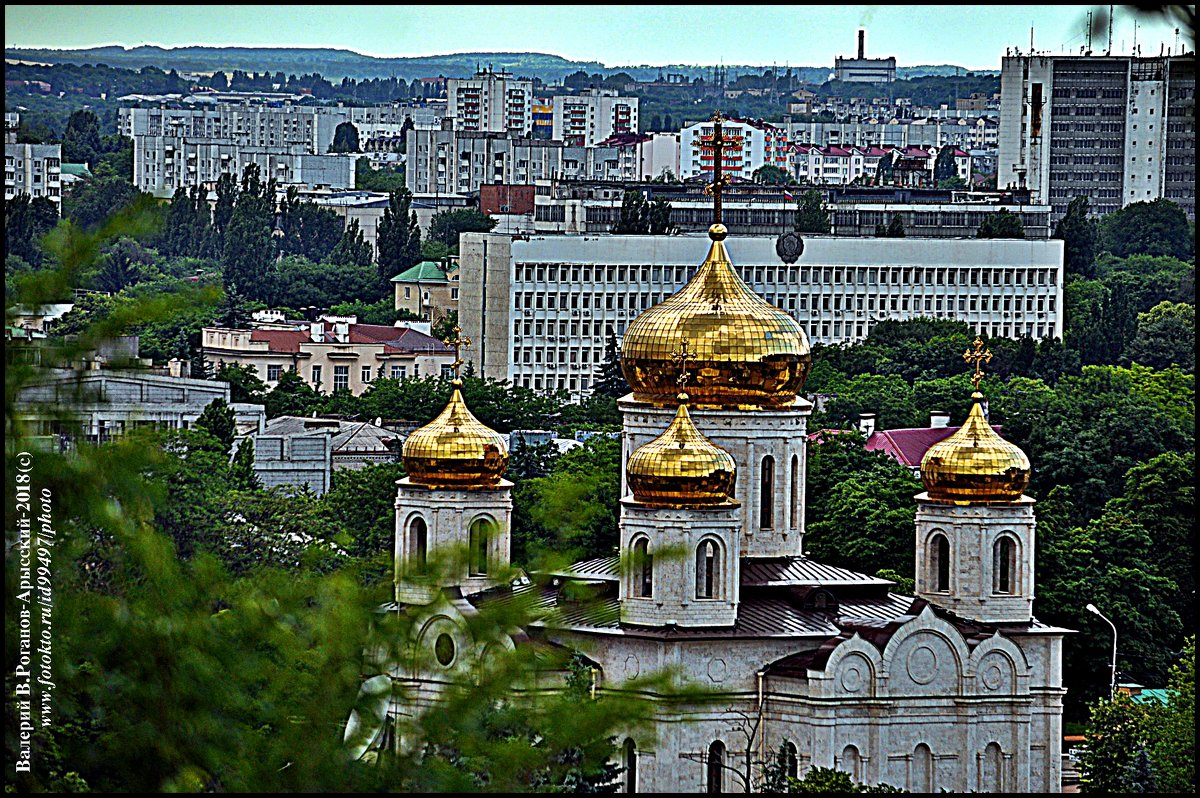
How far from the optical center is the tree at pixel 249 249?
87.6 m

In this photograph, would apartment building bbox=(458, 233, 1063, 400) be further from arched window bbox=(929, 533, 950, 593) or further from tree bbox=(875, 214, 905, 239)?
arched window bbox=(929, 533, 950, 593)

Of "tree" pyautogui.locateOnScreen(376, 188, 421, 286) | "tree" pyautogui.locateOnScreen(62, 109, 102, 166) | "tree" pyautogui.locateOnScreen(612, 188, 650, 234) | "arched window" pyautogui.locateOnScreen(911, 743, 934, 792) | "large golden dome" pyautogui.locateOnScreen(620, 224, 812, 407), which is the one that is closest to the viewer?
"arched window" pyautogui.locateOnScreen(911, 743, 934, 792)

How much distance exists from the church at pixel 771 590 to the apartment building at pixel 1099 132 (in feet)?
284

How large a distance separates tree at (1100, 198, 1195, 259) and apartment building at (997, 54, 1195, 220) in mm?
9756

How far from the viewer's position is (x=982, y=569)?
75.7ft

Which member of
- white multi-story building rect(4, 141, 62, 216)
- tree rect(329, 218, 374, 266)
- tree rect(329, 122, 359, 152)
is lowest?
tree rect(329, 218, 374, 266)

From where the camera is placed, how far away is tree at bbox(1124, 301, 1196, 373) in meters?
68.2

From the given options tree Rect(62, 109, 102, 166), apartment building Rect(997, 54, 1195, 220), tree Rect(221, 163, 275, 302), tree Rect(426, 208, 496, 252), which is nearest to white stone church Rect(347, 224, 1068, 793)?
tree Rect(221, 163, 275, 302)

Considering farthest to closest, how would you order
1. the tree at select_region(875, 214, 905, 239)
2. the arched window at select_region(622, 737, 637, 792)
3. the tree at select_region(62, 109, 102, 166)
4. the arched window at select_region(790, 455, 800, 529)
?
the tree at select_region(62, 109, 102, 166) < the tree at select_region(875, 214, 905, 239) < the arched window at select_region(790, 455, 800, 529) < the arched window at select_region(622, 737, 637, 792)

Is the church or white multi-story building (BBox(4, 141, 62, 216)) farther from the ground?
white multi-story building (BBox(4, 141, 62, 216))

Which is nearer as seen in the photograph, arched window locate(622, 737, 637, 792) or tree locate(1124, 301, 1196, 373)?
arched window locate(622, 737, 637, 792)

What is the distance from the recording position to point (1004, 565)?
76.1ft

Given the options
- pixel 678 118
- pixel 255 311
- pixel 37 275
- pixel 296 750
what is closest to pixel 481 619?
pixel 296 750

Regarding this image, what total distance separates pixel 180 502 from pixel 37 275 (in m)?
20.4
